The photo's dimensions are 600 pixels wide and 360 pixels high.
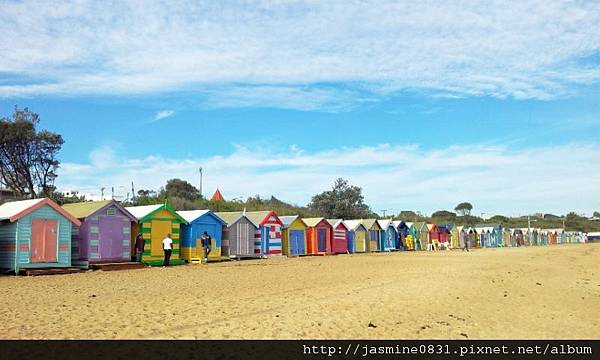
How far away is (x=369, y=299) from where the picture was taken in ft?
42.1

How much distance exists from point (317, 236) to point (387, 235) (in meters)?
12.5

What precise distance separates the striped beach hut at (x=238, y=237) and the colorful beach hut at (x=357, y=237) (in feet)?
44.7

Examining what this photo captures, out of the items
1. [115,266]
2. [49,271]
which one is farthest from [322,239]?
[49,271]

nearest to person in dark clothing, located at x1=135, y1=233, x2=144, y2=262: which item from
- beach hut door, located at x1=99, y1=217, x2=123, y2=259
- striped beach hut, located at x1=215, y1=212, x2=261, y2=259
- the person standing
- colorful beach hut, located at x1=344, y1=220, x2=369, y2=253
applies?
beach hut door, located at x1=99, y1=217, x2=123, y2=259

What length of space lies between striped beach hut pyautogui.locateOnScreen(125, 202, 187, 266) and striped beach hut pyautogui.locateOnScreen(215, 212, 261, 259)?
435 centimetres

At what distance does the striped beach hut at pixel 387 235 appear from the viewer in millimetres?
50000

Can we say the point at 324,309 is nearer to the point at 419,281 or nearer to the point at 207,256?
the point at 419,281

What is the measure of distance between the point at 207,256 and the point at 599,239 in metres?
144

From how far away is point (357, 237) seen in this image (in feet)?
151

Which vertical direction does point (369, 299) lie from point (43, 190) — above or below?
below

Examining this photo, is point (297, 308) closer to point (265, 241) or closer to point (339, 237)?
point (265, 241)

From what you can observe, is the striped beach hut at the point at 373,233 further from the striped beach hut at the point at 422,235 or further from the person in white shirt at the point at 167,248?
the person in white shirt at the point at 167,248
